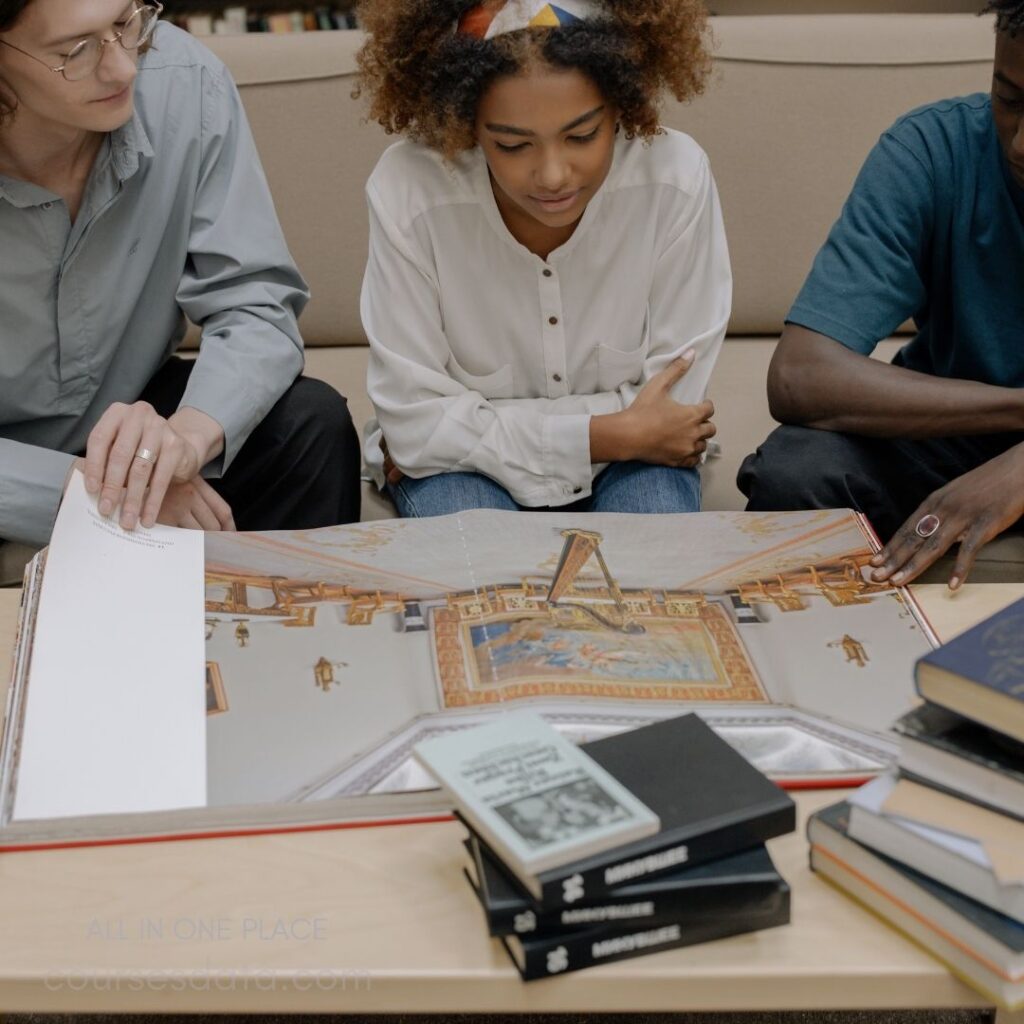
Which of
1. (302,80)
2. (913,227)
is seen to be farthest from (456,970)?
(302,80)

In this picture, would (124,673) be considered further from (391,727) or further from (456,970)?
(456,970)

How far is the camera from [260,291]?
1.48 meters

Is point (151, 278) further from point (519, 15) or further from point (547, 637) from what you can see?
point (547, 637)

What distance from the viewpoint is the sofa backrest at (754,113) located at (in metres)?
1.96

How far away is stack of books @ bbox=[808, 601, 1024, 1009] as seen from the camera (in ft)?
2.32

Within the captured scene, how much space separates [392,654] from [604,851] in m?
0.32

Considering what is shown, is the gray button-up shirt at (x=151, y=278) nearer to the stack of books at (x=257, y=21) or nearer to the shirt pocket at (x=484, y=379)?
the shirt pocket at (x=484, y=379)

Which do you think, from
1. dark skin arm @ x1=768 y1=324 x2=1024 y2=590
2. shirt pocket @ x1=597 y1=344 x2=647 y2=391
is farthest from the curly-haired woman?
dark skin arm @ x1=768 y1=324 x2=1024 y2=590

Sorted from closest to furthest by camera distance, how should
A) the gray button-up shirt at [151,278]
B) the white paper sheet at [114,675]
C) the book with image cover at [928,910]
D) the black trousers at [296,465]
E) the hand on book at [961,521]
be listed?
1. the book with image cover at [928,910]
2. the white paper sheet at [114,675]
3. the hand on book at [961,521]
4. the gray button-up shirt at [151,278]
5. the black trousers at [296,465]

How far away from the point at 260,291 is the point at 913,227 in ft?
2.48

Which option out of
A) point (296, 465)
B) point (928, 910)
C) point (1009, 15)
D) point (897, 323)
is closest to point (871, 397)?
point (897, 323)

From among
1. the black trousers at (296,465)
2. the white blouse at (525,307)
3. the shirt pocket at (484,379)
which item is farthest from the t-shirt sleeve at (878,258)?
the black trousers at (296,465)

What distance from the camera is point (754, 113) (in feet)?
6.44

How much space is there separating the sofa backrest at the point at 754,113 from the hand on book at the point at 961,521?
0.81m
